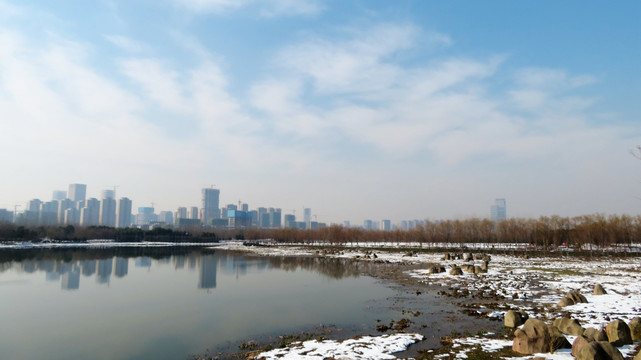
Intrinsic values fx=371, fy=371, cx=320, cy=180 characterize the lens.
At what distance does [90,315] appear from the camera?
1756cm

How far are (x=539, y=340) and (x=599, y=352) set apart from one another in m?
1.63

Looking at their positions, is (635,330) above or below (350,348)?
above

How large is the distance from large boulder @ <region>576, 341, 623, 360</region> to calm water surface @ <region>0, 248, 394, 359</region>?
7265 millimetres

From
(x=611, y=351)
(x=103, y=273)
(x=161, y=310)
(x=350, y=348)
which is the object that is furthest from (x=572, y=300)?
(x=103, y=273)

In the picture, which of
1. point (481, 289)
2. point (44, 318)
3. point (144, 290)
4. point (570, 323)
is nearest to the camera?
point (570, 323)

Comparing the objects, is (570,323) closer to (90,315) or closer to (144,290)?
(90,315)

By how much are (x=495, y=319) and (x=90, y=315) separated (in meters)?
18.4

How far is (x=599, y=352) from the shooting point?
944cm

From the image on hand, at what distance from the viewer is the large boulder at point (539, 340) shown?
10.8m

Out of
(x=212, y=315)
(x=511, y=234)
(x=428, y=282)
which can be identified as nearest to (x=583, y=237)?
(x=511, y=234)

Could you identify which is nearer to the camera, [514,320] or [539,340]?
[539,340]

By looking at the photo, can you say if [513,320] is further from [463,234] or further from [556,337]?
[463,234]

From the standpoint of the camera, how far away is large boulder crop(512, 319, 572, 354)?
35.6 ft

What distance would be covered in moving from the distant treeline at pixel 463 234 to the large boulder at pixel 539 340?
60248 millimetres
